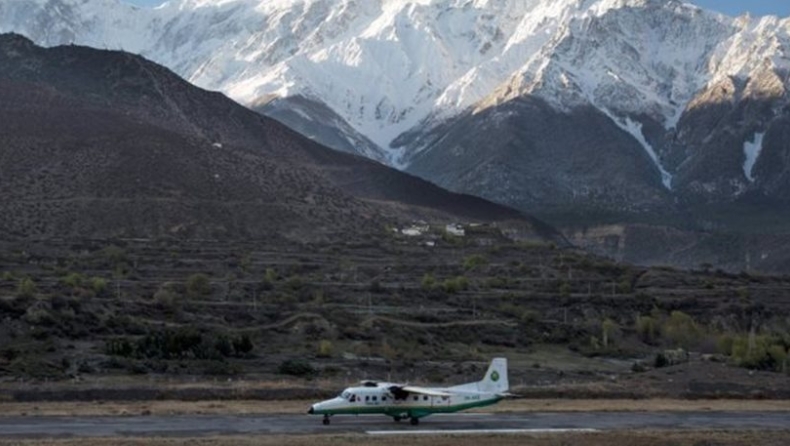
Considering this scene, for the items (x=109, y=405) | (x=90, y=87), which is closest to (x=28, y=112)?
(x=90, y=87)

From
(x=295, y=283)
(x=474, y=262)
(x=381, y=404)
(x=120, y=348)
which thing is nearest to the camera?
(x=381, y=404)

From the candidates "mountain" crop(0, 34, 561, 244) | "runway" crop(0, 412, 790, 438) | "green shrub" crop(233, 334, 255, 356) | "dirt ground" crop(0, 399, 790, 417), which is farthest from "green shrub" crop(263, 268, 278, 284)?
"runway" crop(0, 412, 790, 438)

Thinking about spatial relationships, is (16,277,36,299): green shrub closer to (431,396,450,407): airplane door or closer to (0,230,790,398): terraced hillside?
(0,230,790,398): terraced hillside

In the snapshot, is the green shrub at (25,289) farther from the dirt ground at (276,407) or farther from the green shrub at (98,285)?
the dirt ground at (276,407)

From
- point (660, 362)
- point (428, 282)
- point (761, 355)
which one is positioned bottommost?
point (660, 362)

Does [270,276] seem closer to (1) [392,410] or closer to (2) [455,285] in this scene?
(2) [455,285]

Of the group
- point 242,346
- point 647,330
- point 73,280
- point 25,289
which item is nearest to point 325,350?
point 242,346

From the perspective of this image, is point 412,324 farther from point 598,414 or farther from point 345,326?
point 598,414

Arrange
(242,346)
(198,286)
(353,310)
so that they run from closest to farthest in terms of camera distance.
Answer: (242,346), (353,310), (198,286)
